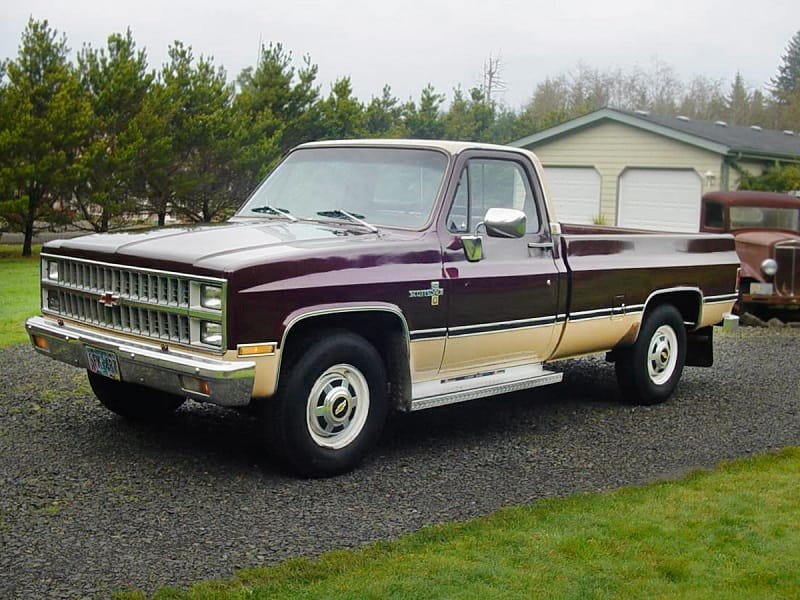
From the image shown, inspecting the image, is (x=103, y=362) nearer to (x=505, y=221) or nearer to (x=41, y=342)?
(x=41, y=342)

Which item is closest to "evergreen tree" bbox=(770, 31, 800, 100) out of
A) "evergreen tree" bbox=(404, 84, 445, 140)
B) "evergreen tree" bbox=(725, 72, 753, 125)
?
"evergreen tree" bbox=(725, 72, 753, 125)

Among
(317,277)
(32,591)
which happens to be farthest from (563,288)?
(32,591)

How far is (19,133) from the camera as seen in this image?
2208cm

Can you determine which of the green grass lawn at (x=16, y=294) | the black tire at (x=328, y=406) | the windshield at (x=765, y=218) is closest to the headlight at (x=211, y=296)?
the black tire at (x=328, y=406)

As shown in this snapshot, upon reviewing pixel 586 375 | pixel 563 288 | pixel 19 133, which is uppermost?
pixel 19 133

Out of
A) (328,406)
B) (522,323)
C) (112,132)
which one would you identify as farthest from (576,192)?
(328,406)

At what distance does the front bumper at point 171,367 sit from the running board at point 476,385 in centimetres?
142

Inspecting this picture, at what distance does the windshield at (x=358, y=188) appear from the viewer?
7.08m

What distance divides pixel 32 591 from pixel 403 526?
1.86 m

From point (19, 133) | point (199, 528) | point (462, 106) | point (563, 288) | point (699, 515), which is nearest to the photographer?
point (199, 528)

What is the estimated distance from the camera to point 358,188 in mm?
7316

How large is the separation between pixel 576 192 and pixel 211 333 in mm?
23496

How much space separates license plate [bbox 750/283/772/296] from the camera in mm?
14266

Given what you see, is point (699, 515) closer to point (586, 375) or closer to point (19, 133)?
point (586, 375)
